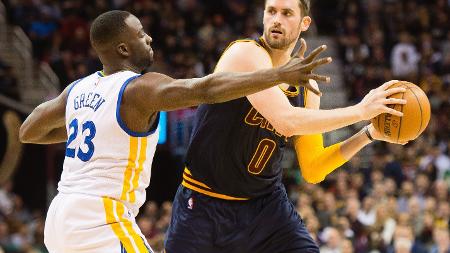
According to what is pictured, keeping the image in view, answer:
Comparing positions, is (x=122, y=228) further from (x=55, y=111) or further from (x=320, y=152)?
(x=320, y=152)

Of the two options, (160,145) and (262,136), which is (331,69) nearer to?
(160,145)

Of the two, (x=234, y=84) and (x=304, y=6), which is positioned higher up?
(x=304, y=6)

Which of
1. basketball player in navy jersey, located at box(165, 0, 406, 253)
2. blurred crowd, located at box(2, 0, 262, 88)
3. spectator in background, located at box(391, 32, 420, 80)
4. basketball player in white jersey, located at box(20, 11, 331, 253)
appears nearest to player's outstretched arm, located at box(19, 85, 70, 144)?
basketball player in white jersey, located at box(20, 11, 331, 253)

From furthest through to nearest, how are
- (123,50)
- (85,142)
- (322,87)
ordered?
(322,87), (123,50), (85,142)

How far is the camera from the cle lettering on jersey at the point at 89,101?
16.9 ft

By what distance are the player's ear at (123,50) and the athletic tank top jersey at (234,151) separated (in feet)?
3.48

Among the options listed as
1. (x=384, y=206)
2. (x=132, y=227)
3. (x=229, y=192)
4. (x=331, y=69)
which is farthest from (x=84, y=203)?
(x=331, y=69)

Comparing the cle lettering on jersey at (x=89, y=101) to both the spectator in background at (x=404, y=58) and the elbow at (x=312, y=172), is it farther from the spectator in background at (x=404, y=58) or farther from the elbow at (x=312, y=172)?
the spectator in background at (x=404, y=58)

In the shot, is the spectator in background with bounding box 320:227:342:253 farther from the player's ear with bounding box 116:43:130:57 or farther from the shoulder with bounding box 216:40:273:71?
the player's ear with bounding box 116:43:130:57

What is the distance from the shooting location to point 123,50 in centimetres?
529

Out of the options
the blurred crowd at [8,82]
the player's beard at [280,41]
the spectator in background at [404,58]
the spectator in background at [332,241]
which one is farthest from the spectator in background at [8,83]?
the player's beard at [280,41]

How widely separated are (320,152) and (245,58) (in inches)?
39.3

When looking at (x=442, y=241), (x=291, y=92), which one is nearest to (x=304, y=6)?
(x=291, y=92)

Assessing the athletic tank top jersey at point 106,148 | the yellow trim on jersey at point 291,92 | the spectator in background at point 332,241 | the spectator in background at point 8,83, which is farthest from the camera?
the spectator in background at point 8,83
